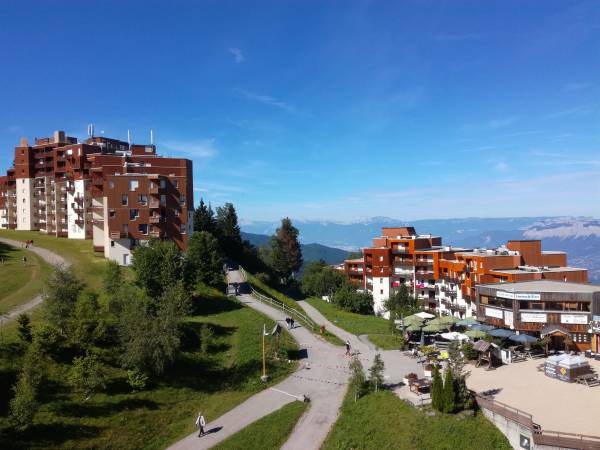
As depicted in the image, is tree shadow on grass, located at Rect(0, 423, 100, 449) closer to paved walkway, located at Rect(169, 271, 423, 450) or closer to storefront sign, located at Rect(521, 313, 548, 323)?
paved walkway, located at Rect(169, 271, 423, 450)

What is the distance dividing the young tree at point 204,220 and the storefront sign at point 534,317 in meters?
56.0

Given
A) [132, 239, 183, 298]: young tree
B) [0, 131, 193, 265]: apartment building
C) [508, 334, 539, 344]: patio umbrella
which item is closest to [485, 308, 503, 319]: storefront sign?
[508, 334, 539, 344]: patio umbrella

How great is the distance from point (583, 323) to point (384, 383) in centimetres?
2192

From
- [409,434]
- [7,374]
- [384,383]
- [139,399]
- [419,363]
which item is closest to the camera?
[409,434]

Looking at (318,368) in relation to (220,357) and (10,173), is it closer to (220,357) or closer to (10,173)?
(220,357)

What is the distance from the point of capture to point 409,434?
22.9m

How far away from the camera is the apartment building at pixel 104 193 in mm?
59469

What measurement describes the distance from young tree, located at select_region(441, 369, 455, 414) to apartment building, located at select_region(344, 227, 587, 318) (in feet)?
121

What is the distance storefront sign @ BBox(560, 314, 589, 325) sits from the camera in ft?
124

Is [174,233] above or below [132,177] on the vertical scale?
below

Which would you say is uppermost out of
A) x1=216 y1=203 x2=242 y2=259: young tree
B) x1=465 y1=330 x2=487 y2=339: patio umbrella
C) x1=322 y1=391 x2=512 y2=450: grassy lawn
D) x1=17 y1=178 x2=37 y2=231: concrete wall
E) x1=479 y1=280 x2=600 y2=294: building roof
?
x1=17 y1=178 x2=37 y2=231: concrete wall

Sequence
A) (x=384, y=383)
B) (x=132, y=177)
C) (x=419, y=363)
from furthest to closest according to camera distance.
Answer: (x=132, y=177), (x=419, y=363), (x=384, y=383)

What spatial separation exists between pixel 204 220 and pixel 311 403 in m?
56.0

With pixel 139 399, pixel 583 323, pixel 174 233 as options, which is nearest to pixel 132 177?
pixel 174 233
